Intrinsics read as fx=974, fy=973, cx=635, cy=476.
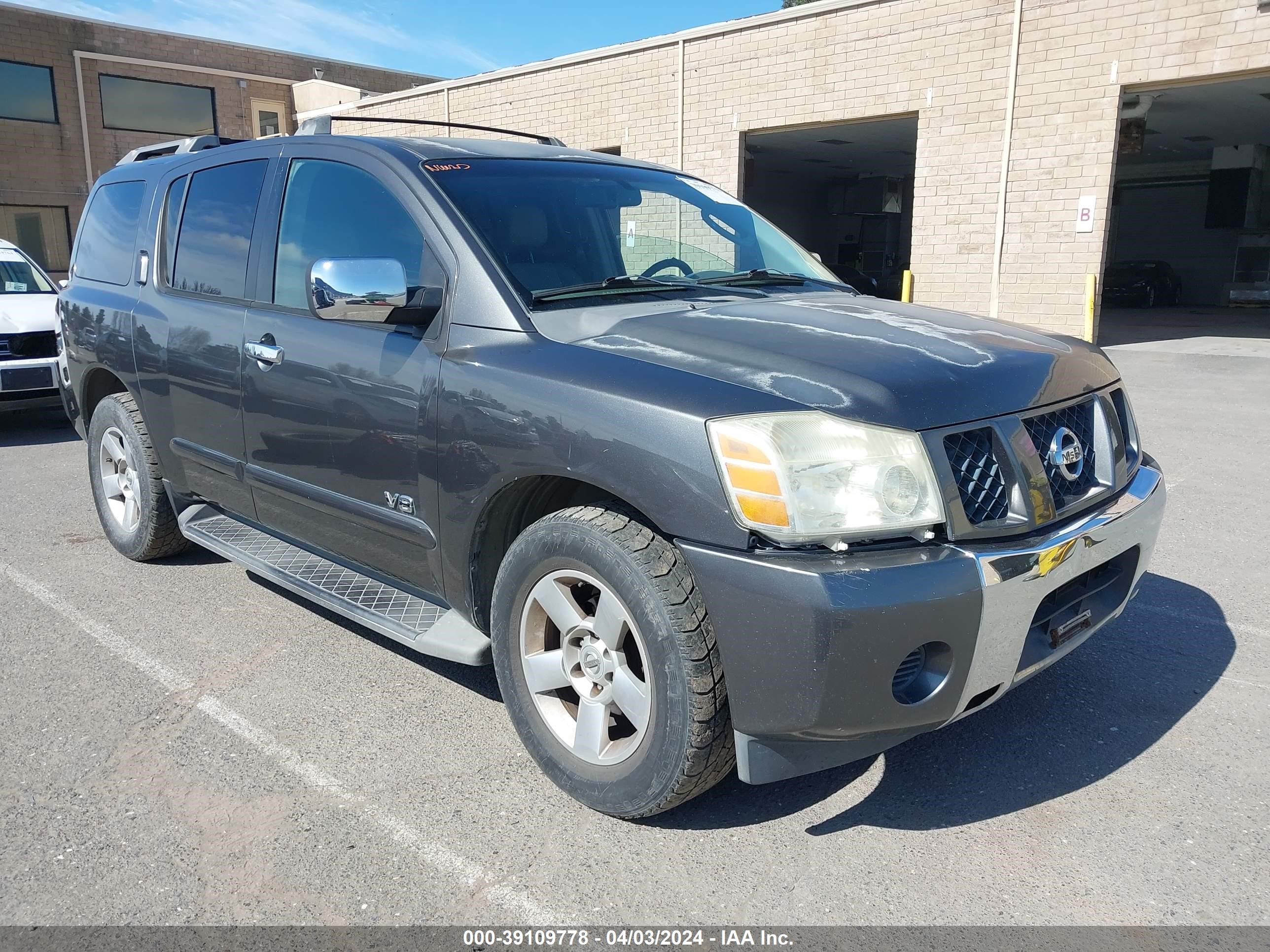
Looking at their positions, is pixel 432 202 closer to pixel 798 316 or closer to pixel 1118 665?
pixel 798 316

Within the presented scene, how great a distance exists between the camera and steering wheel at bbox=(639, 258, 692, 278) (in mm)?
3678

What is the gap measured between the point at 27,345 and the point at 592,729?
8306mm

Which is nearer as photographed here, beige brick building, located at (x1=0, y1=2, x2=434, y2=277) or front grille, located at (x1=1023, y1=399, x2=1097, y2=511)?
front grille, located at (x1=1023, y1=399, x2=1097, y2=511)

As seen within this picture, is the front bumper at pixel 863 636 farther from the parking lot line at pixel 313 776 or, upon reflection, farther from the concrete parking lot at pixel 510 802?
the parking lot line at pixel 313 776

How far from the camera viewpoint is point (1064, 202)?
47.2ft

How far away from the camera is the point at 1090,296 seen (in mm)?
14242

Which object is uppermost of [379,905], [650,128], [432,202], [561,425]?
[650,128]

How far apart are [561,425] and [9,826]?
6.36ft

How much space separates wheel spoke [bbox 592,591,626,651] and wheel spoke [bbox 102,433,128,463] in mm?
3386

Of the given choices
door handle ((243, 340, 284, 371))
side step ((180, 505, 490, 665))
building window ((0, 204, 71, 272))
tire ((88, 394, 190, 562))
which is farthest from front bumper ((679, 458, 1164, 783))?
building window ((0, 204, 71, 272))

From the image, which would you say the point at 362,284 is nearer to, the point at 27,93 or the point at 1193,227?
the point at 27,93

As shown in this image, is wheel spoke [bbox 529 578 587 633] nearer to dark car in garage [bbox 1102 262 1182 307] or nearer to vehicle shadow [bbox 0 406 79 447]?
vehicle shadow [bbox 0 406 79 447]

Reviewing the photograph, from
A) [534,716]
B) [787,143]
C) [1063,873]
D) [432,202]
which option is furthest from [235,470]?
[787,143]

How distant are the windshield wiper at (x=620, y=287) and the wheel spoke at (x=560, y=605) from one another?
0.93 metres
